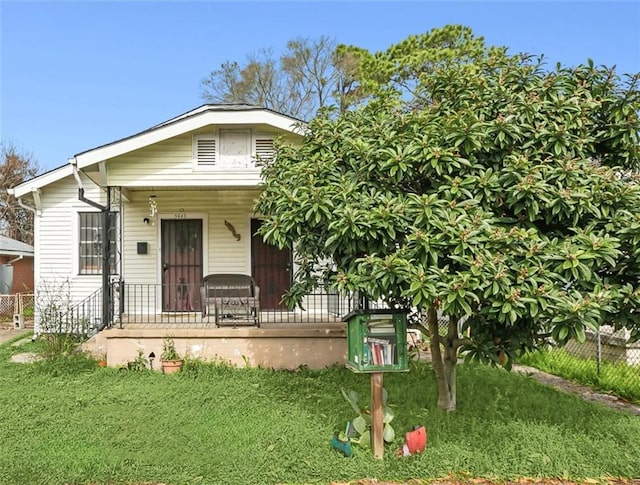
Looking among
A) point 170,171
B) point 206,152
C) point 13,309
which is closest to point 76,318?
point 170,171

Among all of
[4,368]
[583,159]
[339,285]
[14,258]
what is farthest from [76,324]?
[14,258]

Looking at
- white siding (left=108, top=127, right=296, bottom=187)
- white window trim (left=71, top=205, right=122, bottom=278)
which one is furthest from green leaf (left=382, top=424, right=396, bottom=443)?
white window trim (left=71, top=205, right=122, bottom=278)

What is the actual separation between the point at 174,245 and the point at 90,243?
Result: 2.30m

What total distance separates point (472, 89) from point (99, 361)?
267 inches

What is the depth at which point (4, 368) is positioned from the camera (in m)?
7.89

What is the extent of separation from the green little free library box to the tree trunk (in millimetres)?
893

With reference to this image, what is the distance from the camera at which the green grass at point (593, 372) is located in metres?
6.71

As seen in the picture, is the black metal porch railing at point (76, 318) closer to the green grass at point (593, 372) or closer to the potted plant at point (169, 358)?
the potted plant at point (169, 358)

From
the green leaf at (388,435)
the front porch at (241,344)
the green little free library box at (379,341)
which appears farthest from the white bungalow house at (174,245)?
the green leaf at (388,435)

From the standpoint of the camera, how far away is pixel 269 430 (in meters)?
4.93

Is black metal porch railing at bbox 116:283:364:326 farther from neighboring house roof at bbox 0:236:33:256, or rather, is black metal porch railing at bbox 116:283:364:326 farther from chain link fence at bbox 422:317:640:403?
neighboring house roof at bbox 0:236:33:256

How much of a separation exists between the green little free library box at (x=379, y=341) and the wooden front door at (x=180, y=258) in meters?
6.52

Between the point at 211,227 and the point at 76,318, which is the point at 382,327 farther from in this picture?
the point at 76,318

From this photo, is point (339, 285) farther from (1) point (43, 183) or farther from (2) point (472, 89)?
(1) point (43, 183)
